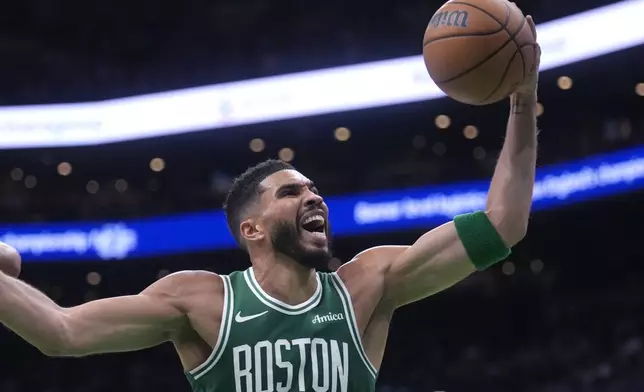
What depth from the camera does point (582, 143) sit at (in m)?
13.3

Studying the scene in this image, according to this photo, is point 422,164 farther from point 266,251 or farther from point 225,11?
point 266,251

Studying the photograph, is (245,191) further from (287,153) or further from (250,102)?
(287,153)

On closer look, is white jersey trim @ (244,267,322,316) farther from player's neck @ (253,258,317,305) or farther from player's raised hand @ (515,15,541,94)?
player's raised hand @ (515,15,541,94)

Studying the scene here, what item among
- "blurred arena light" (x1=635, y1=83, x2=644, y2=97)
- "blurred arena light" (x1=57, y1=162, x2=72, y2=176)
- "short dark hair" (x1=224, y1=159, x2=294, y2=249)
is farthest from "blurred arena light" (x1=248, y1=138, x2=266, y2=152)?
"short dark hair" (x1=224, y1=159, x2=294, y2=249)

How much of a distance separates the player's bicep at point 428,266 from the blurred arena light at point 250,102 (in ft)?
31.2

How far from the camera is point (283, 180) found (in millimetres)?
3156

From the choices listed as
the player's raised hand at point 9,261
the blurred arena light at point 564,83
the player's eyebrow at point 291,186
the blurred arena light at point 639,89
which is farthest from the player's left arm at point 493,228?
the blurred arena light at point 639,89

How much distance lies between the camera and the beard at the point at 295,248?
2.99 m

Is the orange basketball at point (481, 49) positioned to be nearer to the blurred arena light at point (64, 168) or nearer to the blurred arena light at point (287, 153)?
the blurred arena light at point (287, 153)

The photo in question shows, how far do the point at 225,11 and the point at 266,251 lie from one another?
13.7 metres

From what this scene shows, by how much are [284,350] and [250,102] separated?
36.6 feet

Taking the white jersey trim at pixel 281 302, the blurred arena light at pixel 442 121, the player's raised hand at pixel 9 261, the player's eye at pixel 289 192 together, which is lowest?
the white jersey trim at pixel 281 302

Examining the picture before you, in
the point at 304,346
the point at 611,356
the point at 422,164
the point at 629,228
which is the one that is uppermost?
the point at 422,164

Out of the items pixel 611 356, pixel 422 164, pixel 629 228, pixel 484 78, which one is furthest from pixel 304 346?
pixel 629 228
